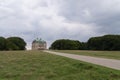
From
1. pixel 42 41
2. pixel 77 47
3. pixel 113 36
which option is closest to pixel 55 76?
pixel 113 36

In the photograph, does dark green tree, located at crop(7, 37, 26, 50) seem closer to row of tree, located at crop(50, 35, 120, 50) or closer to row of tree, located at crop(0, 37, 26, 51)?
row of tree, located at crop(0, 37, 26, 51)

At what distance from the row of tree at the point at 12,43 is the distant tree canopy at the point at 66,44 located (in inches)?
718

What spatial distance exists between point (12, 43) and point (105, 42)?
40.5 meters

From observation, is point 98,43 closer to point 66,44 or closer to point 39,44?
point 66,44

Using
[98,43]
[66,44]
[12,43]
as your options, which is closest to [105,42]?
[98,43]

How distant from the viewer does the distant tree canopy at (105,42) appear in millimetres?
108919

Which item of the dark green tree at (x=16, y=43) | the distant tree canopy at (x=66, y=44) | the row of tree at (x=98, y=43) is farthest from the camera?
the distant tree canopy at (x=66, y=44)

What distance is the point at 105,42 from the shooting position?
114 m

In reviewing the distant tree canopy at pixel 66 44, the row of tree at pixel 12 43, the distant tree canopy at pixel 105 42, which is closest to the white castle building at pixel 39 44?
the distant tree canopy at pixel 66 44

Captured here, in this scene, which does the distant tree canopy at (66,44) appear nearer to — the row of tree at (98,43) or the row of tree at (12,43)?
the row of tree at (98,43)

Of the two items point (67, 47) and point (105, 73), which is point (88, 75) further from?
point (67, 47)

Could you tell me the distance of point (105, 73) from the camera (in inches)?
621

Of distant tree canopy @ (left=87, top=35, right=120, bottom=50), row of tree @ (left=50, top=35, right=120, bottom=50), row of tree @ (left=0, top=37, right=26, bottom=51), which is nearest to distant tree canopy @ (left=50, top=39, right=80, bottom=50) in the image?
row of tree @ (left=50, top=35, right=120, bottom=50)

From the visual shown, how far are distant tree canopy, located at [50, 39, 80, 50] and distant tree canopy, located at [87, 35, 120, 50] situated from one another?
16185 millimetres
